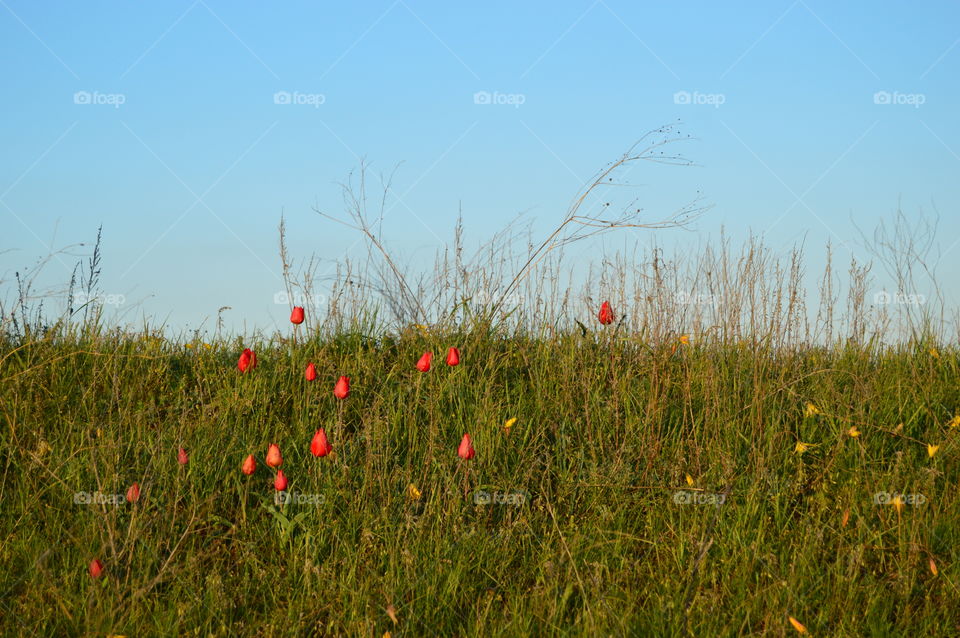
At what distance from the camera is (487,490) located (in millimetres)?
3826

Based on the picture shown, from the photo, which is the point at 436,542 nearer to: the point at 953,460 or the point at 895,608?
the point at 895,608

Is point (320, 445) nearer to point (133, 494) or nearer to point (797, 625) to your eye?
point (133, 494)

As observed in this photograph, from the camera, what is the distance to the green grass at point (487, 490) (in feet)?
Result: 10.1

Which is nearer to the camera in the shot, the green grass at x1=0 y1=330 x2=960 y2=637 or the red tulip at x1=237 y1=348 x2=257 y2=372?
the green grass at x1=0 y1=330 x2=960 y2=637

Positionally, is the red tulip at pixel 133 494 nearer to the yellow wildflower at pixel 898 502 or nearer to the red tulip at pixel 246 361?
the red tulip at pixel 246 361

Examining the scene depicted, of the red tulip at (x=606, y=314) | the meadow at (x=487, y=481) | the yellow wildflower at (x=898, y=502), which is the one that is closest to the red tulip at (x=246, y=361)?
the meadow at (x=487, y=481)

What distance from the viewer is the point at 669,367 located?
4832mm

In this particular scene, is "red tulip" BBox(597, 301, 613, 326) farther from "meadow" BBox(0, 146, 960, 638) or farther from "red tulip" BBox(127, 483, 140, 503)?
"red tulip" BBox(127, 483, 140, 503)

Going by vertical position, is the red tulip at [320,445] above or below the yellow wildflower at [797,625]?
above

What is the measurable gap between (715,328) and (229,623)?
3.62m

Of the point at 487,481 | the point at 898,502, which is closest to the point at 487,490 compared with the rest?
the point at 487,481

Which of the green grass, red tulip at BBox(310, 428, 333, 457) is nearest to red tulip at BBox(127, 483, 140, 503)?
the green grass

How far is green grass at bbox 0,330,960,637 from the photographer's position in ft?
10.1

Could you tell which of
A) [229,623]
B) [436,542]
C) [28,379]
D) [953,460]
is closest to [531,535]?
[436,542]
